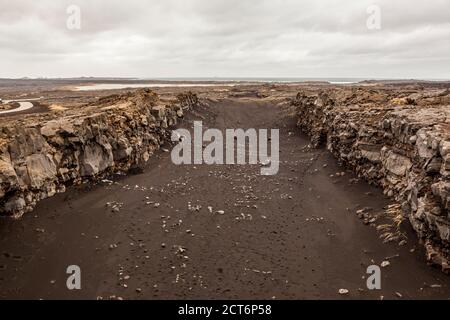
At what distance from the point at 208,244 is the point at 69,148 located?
14.7 m

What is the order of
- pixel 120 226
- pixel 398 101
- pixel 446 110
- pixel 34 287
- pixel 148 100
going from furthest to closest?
pixel 148 100 < pixel 398 101 < pixel 446 110 < pixel 120 226 < pixel 34 287

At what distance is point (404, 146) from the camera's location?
28.1m

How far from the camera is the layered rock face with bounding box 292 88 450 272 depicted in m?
20.3

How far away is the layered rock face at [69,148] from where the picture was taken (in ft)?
82.9

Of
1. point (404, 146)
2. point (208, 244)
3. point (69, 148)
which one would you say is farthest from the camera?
point (69, 148)

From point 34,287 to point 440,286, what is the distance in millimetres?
21264

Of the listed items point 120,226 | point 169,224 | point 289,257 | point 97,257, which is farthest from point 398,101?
point 97,257

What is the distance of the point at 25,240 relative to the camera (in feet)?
76.8

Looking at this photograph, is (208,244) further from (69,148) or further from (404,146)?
(404,146)

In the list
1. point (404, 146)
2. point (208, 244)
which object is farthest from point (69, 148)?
point (404, 146)

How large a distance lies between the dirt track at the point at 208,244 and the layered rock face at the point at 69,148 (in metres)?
1.35
